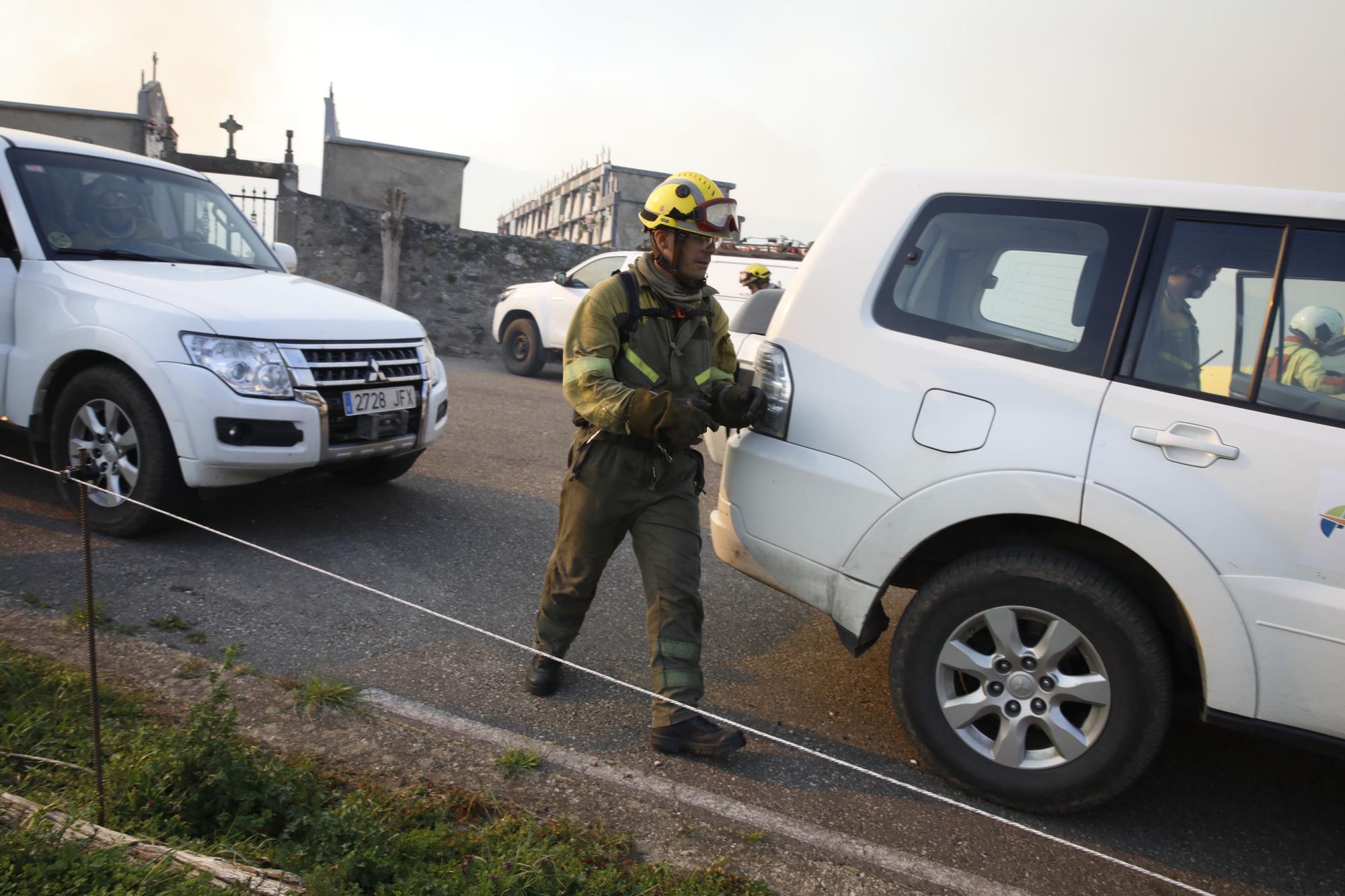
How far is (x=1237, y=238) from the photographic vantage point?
2832mm

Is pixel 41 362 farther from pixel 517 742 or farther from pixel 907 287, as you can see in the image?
pixel 907 287

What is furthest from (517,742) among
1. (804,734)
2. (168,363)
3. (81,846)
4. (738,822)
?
(168,363)

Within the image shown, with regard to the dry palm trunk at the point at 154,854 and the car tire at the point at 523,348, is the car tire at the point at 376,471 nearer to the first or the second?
the dry palm trunk at the point at 154,854

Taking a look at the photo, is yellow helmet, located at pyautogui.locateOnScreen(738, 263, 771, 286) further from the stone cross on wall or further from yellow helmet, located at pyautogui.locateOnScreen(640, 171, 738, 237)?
the stone cross on wall

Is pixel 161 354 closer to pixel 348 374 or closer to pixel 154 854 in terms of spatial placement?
pixel 348 374

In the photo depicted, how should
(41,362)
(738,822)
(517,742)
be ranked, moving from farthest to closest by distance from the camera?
(41,362) < (517,742) < (738,822)

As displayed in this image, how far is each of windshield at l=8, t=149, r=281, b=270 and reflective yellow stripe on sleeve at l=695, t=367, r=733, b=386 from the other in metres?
3.38

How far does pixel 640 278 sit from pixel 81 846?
220 cm

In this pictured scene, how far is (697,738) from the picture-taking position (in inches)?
122

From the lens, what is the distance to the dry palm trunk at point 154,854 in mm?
2105

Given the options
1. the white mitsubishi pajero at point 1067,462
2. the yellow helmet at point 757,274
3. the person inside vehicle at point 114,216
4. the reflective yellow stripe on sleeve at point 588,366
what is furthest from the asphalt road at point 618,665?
the yellow helmet at point 757,274

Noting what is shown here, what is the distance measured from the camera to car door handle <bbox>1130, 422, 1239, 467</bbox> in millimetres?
2645

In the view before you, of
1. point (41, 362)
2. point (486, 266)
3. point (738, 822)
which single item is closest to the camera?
point (738, 822)

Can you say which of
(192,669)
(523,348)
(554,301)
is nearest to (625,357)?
(192,669)
